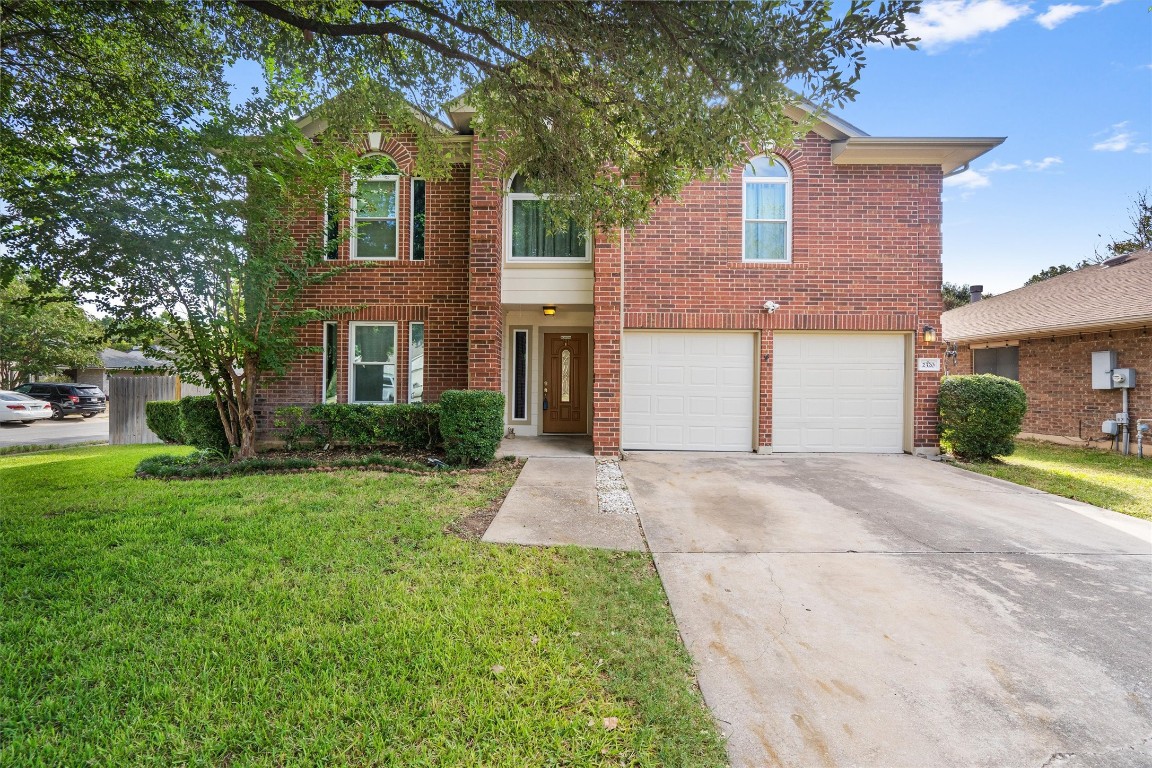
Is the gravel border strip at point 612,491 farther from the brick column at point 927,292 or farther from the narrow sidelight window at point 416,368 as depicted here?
the brick column at point 927,292

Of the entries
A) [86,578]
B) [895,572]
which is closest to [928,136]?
[895,572]

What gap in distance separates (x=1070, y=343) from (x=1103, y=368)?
44.7 inches

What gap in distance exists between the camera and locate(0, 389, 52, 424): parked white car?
15.4 meters

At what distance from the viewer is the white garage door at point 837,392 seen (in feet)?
28.0

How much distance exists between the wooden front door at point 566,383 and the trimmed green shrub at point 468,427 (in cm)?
316

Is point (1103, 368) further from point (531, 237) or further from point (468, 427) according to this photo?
point (468, 427)

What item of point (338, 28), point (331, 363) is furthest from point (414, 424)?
point (338, 28)

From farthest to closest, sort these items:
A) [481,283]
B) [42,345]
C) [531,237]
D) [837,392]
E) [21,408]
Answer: [42,345], [21,408], [531,237], [837,392], [481,283]

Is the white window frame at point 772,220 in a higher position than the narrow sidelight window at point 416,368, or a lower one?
higher

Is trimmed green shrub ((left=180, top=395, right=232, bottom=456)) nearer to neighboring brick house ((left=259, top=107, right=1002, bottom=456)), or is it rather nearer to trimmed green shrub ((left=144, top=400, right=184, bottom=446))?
neighboring brick house ((left=259, top=107, right=1002, bottom=456))

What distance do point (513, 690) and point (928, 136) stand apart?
10283 mm

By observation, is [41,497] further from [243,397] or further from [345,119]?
[345,119]

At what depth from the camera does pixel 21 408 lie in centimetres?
1594

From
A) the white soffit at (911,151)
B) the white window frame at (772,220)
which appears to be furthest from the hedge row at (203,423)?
the white soffit at (911,151)
